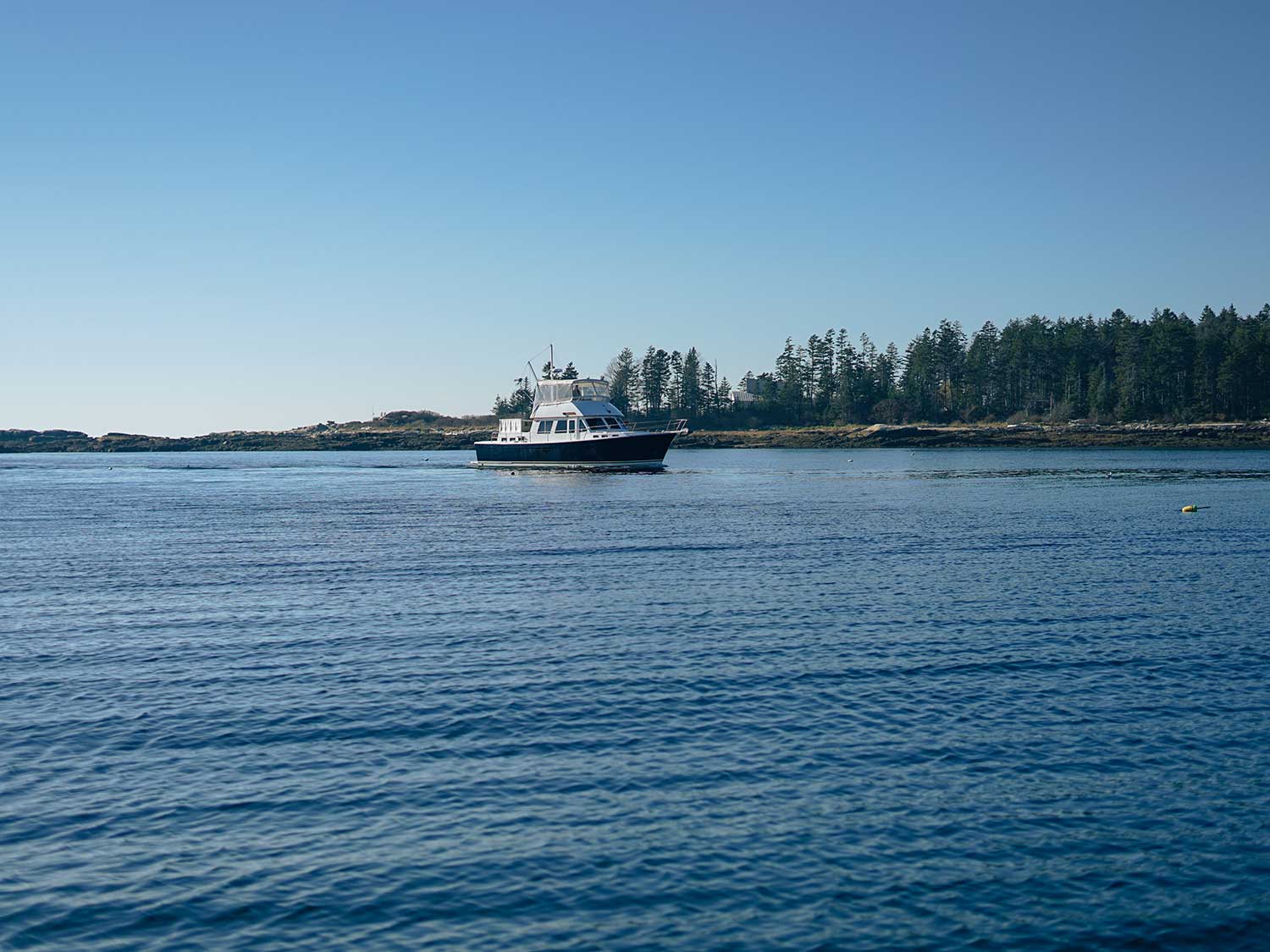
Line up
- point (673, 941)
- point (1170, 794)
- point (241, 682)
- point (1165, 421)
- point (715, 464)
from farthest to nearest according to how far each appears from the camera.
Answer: point (1165, 421) < point (715, 464) < point (241, 682) < point (1170, 794) < point (673, 941)

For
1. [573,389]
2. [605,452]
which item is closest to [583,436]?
[605,452]

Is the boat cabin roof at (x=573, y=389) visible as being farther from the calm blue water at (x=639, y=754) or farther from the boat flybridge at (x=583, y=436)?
the calm blue water at (x=639, y=754)

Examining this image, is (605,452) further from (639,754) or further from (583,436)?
(639,754)

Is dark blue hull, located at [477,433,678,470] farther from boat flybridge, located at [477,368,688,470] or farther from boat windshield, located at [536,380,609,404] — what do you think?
Answer: boat windshield, located at [536,380,609,404]

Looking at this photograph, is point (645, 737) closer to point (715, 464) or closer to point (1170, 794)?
point (1170, 794)

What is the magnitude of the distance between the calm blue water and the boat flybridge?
69.0 meters

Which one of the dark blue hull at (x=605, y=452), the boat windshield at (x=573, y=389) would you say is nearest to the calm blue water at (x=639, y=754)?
the dark blue hull at (x=605, y=452)

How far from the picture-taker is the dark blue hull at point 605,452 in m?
111

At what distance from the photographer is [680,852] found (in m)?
13.8

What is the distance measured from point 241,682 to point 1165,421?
188 m

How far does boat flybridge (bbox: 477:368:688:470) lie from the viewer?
11150cm

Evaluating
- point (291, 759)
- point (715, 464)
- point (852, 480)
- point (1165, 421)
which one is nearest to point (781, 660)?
point (291, 759)

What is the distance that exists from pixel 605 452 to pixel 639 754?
94.8 meters

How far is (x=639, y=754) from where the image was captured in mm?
17625
